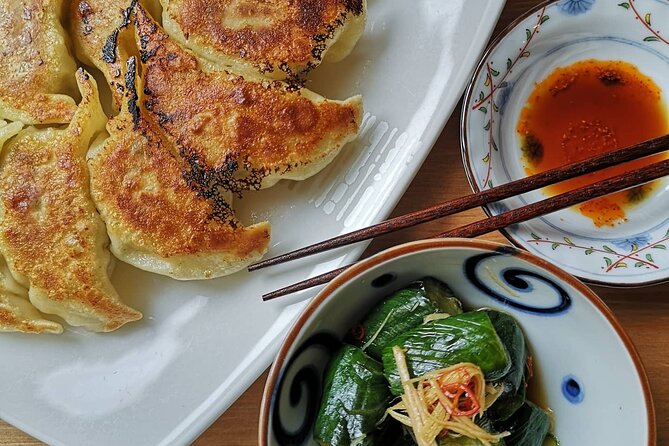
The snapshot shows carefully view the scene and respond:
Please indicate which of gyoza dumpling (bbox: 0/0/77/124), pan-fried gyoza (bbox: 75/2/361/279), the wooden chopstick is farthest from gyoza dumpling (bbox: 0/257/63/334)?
the wooden chopstick

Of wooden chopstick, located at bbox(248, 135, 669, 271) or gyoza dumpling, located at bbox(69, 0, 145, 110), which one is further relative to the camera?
gyoza dumpling, located at bbox(69, 0, 145, 110)

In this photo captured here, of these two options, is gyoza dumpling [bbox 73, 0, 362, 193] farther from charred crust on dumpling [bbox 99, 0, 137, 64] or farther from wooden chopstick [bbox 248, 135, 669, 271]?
wooden chopstick [bbox 248, 135, 669, 271]

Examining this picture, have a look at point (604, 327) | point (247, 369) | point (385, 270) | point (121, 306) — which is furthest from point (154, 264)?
point (604, 327)

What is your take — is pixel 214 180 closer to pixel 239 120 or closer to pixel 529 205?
pixel 239 120

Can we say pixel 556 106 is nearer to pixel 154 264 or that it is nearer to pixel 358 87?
pixel 358 87

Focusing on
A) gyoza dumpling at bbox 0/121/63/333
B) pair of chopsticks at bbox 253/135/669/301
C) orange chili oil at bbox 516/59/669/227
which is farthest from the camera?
orange chili oil at bbox 516/59/669/227
